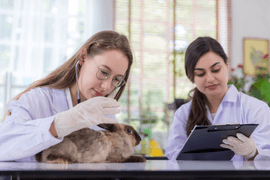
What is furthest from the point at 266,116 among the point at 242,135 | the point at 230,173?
the point at 230,173

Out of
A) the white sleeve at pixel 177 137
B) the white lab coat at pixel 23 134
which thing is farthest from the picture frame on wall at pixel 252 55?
the white lab coat at pixel 23 134

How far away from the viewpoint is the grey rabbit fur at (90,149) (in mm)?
806

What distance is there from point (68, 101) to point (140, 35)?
130 inches

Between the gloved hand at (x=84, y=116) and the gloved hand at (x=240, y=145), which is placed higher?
the gloved hand at (x=84, y=116)

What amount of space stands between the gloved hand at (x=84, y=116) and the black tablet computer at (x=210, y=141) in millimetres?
359

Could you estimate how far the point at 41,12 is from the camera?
369 centimetres

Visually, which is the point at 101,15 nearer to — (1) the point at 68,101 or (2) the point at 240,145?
(1) the point at 68,101

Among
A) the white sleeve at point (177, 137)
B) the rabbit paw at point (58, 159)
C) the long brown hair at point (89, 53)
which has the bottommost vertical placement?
the white sleeve at point (177, 137)

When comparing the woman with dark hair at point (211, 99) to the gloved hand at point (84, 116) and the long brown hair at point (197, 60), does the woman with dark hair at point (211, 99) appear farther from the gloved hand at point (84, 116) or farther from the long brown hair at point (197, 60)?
the gloved hand at point (84, 116)

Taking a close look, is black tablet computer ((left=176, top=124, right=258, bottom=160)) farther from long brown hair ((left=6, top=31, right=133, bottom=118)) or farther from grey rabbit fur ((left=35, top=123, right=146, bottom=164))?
long brown hair ((left=6, top=31, right=133, bottom=118))

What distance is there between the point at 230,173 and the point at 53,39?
3623mm

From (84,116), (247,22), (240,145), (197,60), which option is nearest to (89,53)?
(84,116)

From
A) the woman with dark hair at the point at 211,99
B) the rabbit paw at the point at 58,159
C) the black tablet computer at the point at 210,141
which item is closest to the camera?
the rabbit paw at the point at 58,159

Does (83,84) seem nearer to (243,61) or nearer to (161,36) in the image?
(161,36)
